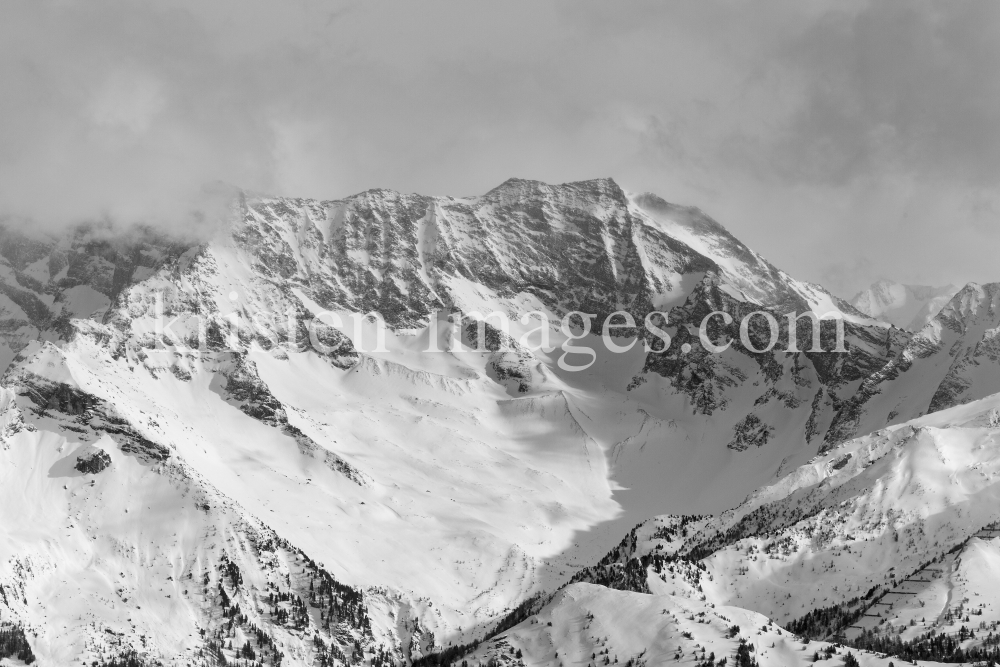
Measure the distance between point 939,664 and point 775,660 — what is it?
23.8m

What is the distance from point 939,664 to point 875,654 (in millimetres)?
10293

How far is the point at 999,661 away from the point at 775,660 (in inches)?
1303

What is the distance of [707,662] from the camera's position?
197125 mm

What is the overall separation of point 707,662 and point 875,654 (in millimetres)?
25373

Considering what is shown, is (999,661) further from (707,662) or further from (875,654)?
(707,662)

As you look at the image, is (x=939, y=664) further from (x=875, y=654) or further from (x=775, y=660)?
(x=775, y=660)

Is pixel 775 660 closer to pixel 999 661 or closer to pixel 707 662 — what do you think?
pixel 707 662

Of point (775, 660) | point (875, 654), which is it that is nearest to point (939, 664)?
point (875, 654)

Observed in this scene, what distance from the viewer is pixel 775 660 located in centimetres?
19900

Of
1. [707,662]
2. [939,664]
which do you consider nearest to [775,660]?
[707,662]

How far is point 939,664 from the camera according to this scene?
7475 inches

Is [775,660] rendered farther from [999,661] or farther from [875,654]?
[999,661]

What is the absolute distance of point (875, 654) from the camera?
19725 centimetres

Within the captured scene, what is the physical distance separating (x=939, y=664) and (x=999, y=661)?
12.8 meters
